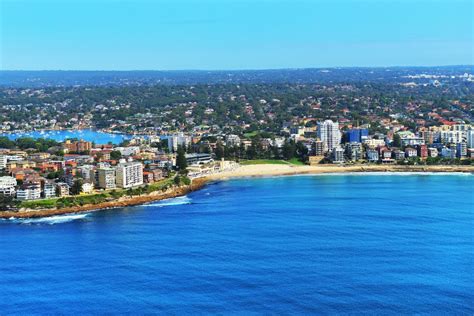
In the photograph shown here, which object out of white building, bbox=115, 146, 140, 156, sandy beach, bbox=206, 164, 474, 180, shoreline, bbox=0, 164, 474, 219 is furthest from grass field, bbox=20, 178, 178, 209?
white building, bbox=115, 146, 140, 156

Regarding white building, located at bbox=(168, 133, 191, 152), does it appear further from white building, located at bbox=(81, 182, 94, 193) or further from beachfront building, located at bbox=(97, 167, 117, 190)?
white building, located at bbox=(81, 182, 94, 193)

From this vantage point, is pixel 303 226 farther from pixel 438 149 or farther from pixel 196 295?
pixel 438 149

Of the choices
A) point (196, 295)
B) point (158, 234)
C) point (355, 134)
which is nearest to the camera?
point (196, 295)

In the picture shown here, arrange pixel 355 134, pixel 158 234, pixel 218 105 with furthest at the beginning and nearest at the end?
pixel 218 105 < pixel 355 134 < pixel 158 234

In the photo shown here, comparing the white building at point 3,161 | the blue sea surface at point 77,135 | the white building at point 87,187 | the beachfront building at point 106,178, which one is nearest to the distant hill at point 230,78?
the blue sea surface at point 77,135

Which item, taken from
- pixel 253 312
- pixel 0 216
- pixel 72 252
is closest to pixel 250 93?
pixel 0 216

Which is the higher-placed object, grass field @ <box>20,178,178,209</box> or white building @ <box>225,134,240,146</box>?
white building @ <box>225,134,240,146</box>

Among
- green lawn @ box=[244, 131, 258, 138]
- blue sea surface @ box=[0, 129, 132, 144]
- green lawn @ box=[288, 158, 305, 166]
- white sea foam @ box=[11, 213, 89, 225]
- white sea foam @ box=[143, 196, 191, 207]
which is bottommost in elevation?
blue sea surface @ box=[0, 129, 132, 144]
